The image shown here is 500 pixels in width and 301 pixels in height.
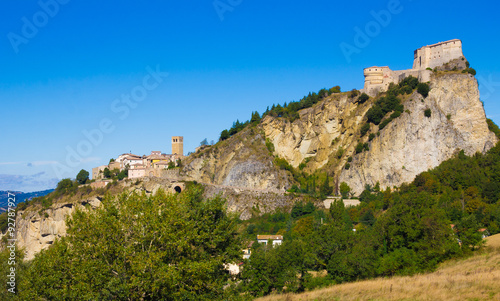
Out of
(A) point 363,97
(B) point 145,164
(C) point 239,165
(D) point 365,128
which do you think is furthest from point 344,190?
(B) point 145,164

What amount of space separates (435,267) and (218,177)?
190ft

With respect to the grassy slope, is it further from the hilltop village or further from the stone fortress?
the hilltop village

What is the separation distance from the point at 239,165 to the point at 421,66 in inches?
1490

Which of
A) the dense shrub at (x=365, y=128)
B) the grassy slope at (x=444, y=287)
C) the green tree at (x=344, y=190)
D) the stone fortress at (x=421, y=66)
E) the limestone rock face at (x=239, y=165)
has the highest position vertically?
the stone fortress at (x=421, y=66)

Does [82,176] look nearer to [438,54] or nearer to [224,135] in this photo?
[224,135]

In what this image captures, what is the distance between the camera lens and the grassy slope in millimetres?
21125

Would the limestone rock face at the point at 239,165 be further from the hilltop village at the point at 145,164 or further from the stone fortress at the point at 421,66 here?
the stone fortress at the point at 421,66

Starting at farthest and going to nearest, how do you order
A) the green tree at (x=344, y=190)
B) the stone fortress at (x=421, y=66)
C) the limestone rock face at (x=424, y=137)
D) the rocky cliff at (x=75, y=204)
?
the stone fortress at (x=421, y=66), the rocky cliff at (x=75, y=204), the green tree at (x=344, y=190), the limestone rock face at (x=424, y=137)

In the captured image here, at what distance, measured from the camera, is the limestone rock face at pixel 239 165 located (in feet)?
273

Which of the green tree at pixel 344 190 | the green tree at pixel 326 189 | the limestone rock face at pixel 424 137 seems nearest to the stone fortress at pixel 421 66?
the limestone rock face at pixel 424 137

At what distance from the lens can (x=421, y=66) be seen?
83.9 m

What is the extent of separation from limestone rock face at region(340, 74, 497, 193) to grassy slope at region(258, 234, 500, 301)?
137ft

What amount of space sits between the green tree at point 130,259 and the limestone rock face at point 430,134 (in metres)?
55.5

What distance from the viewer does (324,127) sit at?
87438 millimetres
